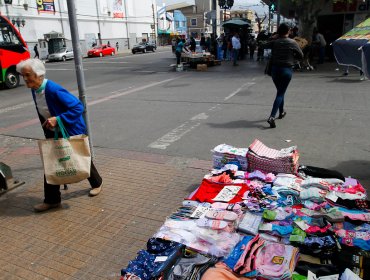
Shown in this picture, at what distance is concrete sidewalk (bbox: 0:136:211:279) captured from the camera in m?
3.14

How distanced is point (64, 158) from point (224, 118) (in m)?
4.77

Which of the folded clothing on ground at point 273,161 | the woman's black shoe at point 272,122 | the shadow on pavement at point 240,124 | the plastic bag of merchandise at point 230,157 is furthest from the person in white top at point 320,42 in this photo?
the plastic bag of merchandise at point 230,157

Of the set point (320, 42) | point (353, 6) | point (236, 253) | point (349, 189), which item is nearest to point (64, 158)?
point (236, 253)

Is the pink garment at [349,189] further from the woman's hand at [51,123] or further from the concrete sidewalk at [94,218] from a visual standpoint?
the woman's hand at [51,123]

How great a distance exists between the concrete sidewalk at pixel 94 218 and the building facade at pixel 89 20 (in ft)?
89.2

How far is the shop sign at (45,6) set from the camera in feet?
127

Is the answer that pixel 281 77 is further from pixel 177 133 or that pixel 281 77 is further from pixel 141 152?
pixel 141 152

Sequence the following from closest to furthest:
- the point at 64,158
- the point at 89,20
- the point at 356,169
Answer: the point at 64,158 < the point at 356,169 < the point at 89,20

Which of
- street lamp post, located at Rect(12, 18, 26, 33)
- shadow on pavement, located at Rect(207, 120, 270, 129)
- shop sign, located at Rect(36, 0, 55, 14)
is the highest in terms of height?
shop sign, located at Rect(36, 0, 55, 14)

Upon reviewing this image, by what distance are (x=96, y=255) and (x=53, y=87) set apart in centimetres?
185

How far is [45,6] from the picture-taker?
129 ft

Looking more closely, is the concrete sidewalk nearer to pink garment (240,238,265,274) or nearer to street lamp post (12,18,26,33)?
pink garment (240,238,265,274)

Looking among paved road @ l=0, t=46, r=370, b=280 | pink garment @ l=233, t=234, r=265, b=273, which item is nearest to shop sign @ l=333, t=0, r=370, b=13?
paved road @ l=0, t=46, r=370, b=280

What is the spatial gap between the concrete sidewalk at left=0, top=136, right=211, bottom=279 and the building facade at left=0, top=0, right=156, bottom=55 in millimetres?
27184
